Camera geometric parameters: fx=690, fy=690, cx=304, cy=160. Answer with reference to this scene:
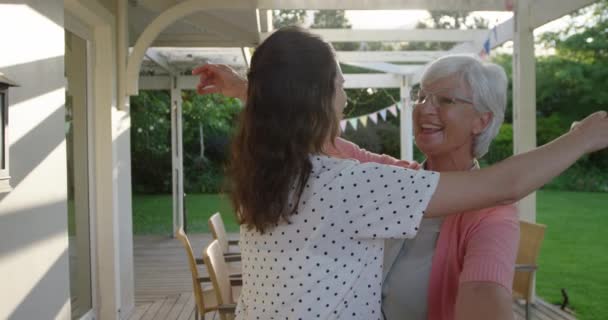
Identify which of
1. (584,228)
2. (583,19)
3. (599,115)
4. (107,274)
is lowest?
(584,228)

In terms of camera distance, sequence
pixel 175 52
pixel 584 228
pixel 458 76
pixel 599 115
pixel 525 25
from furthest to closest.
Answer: pixel 584 228 → pixel 175 52 → pixel 525 25 → pixel 458 76 → pixel 599 115

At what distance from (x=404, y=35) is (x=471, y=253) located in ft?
21.7

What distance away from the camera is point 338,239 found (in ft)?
4.06

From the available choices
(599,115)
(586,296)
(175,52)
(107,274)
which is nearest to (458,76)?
(599,115)

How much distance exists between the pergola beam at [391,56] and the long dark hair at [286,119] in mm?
7214

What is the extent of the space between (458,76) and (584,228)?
42.0 feet

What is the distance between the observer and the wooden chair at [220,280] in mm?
3094

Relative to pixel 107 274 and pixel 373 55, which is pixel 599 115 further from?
pixel 373 55

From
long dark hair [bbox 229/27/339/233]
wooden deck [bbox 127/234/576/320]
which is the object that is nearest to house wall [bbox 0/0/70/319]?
long dark hair [bbox 229/27/339/233]

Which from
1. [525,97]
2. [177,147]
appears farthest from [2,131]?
[177,147]

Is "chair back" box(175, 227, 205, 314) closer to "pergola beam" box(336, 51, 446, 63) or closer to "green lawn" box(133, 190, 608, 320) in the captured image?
"green lawn" box(133, 190, 608, 320)

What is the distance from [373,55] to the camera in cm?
901

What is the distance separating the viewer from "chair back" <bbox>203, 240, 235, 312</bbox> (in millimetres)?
3260

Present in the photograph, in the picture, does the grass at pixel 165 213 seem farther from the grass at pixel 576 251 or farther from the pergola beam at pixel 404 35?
the grass at pixel 576 251
